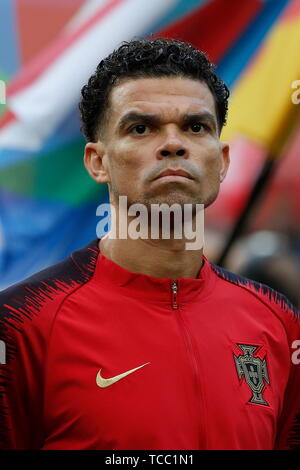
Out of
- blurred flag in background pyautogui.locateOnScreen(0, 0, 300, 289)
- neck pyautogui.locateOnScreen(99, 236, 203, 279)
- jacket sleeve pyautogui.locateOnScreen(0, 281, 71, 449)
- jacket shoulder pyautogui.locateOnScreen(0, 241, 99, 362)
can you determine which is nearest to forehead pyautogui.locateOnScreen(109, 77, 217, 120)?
neck pyautogui.locateOnScreen(99, 236, 203, 279)

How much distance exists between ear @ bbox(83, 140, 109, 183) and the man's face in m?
0.07

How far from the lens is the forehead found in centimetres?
241

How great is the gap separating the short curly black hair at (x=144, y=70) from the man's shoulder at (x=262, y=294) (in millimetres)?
655

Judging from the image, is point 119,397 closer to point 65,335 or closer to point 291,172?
point 65,335

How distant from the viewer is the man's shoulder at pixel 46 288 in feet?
7.79

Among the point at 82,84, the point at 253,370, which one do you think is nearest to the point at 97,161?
the point at 253,370

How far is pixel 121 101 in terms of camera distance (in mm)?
2504

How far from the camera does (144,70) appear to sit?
252cm

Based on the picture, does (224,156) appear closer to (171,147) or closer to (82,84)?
(171,147)

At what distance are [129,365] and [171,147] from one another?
2.54 feet

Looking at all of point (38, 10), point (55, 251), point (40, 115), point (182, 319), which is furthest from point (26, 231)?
point (182, 319)

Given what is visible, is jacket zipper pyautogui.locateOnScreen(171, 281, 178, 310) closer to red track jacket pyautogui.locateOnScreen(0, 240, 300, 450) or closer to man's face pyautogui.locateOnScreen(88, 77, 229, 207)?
red track jacket pyautogui.locateOnScreen(0, 240, 300, 450)

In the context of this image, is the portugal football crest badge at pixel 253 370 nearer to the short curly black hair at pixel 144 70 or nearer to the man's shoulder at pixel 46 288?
the man's shoulder at pixel 46 288

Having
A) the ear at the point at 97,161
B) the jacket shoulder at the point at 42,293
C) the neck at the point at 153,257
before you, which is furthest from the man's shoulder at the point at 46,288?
the ear at the point at 97,161
